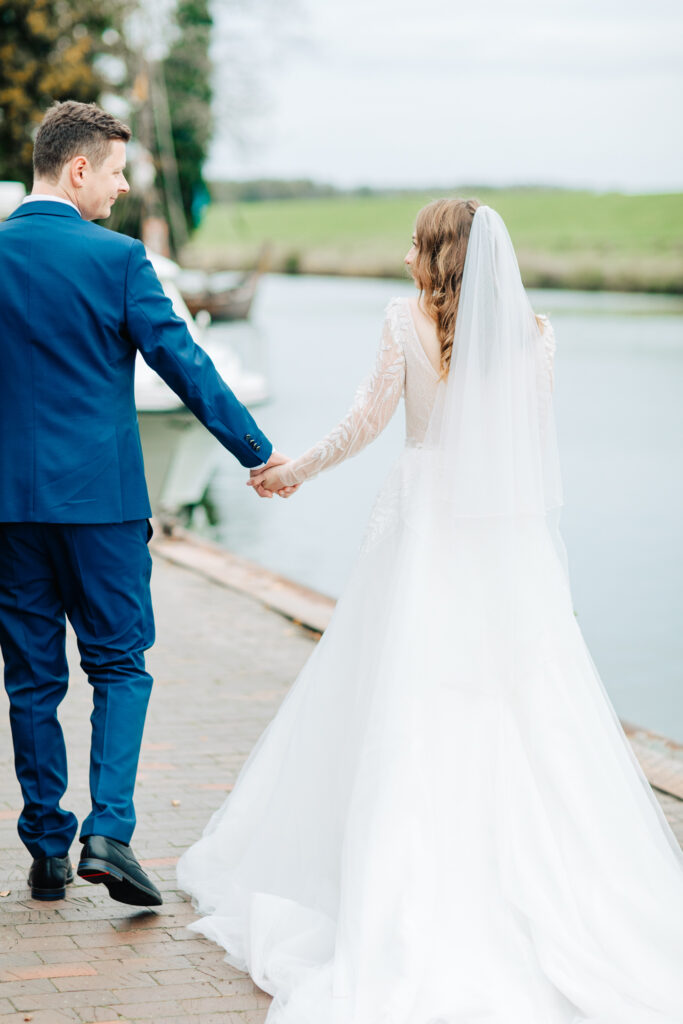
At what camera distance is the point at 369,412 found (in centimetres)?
336

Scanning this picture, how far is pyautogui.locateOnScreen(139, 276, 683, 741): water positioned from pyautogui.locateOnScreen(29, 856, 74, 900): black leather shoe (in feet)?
11.5

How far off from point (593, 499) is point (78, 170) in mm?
10713

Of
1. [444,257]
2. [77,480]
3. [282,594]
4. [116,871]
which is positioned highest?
[444,257]

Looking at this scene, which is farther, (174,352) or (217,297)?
(217,297)

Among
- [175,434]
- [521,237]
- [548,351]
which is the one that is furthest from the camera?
[521,237]

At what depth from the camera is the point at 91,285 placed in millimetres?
3113

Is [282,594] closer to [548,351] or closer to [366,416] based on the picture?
[366,416]

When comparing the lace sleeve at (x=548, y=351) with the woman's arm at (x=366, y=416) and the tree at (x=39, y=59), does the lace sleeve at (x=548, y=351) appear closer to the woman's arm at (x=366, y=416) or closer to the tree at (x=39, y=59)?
the woman's arm at (x=366, y=416)

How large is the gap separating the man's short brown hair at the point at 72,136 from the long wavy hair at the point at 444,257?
844 mm

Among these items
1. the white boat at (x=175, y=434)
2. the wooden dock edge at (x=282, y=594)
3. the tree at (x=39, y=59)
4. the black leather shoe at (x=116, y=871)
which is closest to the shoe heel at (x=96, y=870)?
the black leather shoe at (x=116, y=871)

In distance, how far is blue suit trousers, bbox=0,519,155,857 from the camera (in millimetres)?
3211

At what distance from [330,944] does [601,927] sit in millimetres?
657

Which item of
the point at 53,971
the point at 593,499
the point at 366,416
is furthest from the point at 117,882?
the point at 593,499

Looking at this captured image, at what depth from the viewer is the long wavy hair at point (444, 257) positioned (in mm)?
3197
